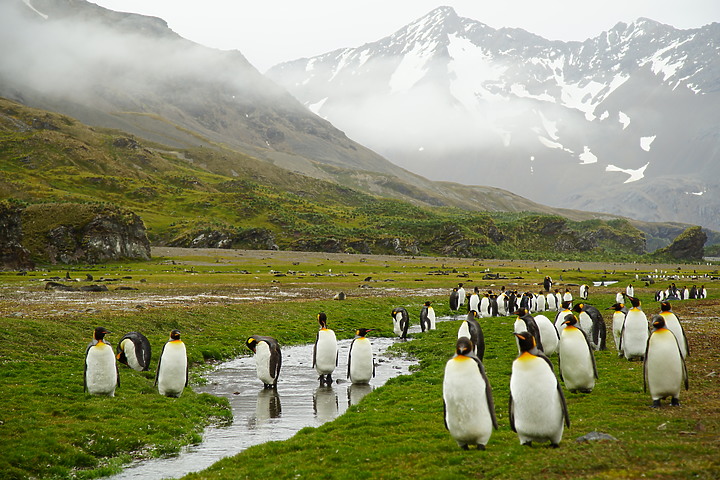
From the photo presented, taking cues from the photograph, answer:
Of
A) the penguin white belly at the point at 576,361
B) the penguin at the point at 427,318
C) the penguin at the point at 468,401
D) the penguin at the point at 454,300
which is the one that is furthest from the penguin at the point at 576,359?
the penguin at the point at 454,300

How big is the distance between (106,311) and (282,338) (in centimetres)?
914

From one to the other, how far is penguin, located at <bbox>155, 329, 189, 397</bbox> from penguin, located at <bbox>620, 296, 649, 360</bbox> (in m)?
13.6

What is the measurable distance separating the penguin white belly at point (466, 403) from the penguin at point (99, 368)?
930 centimetres

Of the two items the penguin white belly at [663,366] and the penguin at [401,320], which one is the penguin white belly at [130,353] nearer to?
the penguin at [401,320]

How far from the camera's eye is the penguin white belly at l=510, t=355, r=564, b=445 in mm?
8891

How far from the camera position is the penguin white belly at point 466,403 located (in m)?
9.20

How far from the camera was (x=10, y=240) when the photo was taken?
66.8 metres

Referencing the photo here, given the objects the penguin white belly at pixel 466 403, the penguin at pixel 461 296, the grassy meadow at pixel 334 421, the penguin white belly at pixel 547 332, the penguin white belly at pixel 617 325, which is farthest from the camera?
the penguin at pixel 461 296

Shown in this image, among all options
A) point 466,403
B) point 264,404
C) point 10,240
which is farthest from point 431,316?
point 10,240

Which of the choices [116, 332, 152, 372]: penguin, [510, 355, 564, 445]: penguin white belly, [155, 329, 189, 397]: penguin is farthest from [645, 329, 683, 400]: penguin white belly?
[116, 332, 152, 372]: penguin

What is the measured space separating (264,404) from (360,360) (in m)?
3.64

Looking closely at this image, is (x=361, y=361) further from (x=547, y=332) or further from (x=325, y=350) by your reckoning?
(x=547, y=332)

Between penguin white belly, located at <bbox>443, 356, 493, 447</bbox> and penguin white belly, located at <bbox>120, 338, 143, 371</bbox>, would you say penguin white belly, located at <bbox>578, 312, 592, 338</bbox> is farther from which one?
penguin white belly, located at <bbox>120, 338, 143, 371</bbox>

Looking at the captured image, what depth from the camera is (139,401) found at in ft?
47.2
